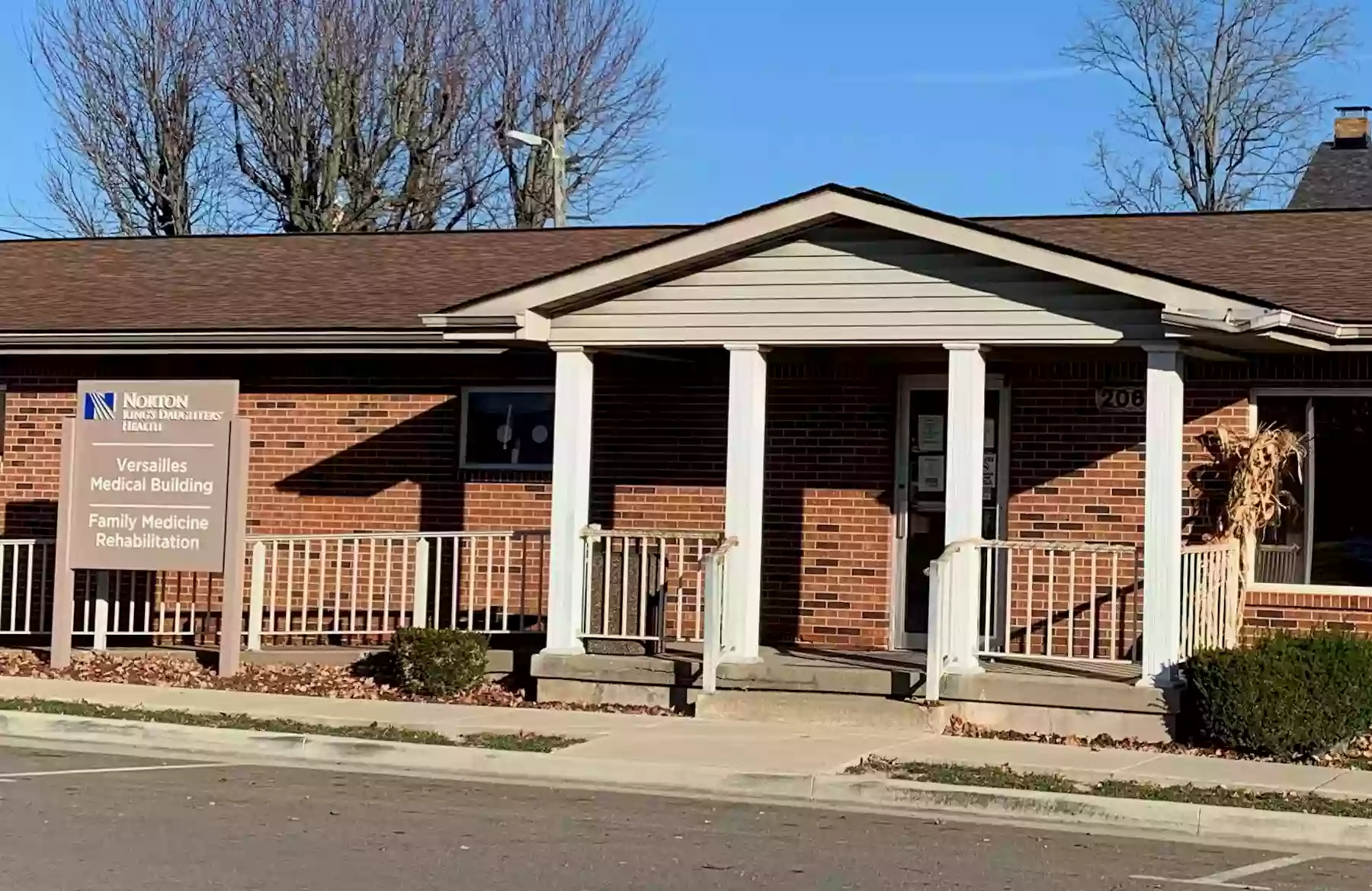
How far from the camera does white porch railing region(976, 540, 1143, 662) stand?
13.4 metres

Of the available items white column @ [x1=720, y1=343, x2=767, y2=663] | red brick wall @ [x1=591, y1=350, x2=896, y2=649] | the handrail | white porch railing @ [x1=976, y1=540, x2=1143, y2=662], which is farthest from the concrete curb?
red brick wall @ [x1=591, y1=350, x2=896, y2=649]

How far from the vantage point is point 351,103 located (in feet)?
116

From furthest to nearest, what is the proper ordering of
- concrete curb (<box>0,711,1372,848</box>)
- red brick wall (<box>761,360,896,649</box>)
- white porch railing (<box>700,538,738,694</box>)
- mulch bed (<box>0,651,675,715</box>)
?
red brick wall (<box>761,360,896,649</box>), mulch bed (<box>0,651,675,715</box>), white porch railing (<box>700,538,738,694</box>), concrete curb (<box>0,711,1372,848</box>)

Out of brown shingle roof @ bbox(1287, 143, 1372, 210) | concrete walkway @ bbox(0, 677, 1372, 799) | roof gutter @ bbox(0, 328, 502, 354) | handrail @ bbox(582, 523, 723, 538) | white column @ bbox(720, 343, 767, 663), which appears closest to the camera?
concrete walkway @ bbox(0, 677, 1372, 799)

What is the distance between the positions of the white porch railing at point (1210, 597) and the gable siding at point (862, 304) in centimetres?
166

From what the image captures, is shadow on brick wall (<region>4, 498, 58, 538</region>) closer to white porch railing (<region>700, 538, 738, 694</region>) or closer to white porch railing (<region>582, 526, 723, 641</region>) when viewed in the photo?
white porch railing (<region>582, 526, 723, 641</region>)

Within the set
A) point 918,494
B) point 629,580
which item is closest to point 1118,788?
point 629,580

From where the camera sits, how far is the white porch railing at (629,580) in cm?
1357

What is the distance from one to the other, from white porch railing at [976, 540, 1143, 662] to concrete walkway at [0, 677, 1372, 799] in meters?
1.60

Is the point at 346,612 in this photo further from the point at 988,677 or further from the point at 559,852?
the point at 559,852

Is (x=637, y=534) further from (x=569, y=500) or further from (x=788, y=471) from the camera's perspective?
(x=788, y=471)

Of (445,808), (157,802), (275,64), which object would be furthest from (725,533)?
(275,64)

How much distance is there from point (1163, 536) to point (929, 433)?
2.96 metres

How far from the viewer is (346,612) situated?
16.2 meters
